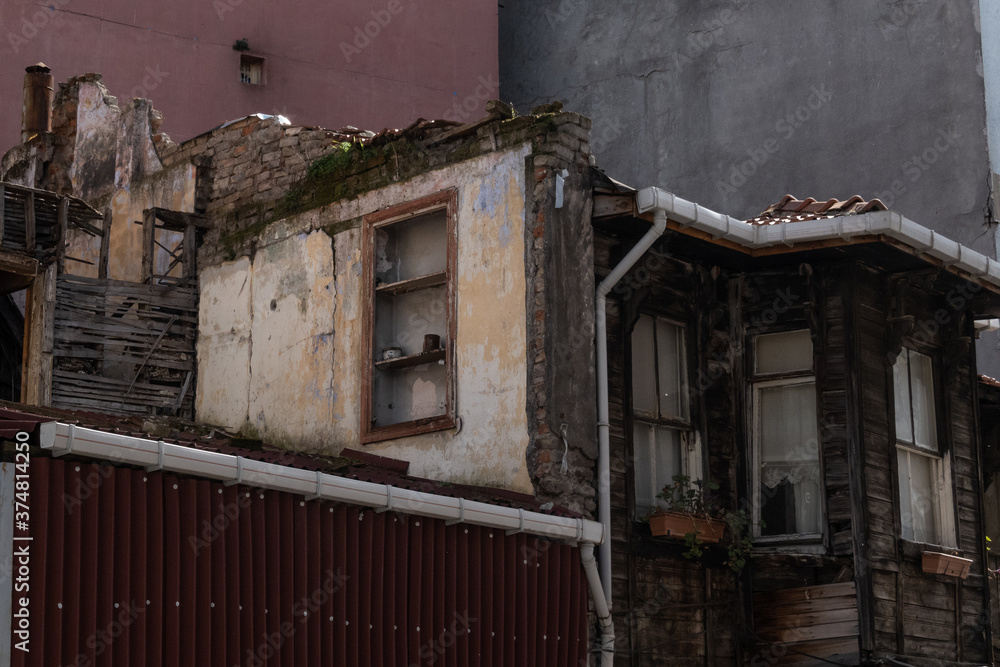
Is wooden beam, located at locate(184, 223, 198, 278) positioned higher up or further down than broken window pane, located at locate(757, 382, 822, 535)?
higher up

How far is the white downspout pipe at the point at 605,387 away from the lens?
981cm

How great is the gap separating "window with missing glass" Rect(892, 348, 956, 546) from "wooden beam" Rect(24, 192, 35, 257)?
761 centimetres

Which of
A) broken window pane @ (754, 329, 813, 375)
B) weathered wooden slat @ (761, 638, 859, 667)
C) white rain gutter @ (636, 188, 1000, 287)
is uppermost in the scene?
white rain gutter @ (636, 188, 1000, 287)

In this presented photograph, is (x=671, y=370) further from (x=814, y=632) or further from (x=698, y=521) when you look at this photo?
(x=814, y=632)

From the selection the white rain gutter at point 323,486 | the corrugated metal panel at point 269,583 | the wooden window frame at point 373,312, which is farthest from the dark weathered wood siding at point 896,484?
the wooden window frame at point 373,312

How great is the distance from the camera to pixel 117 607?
734cm

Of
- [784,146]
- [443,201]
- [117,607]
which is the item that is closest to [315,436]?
[443,201]

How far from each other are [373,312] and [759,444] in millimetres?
3215

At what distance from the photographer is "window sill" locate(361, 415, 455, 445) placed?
10406 mm

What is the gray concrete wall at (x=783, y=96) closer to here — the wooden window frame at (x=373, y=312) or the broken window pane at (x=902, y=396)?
the broken window pane at (x=902, y=396)

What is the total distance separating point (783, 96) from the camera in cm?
1816

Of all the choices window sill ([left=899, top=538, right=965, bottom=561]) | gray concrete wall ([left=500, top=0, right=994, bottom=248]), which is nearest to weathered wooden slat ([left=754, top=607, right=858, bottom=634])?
window sill ([left=899, top=538, right=965, bottom=561])

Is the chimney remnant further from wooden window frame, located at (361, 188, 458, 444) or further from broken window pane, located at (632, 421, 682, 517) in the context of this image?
broken window pane, located at (632, 421, 682, 517)

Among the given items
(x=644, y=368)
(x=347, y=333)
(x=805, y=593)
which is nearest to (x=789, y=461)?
(x=805, y=593)
